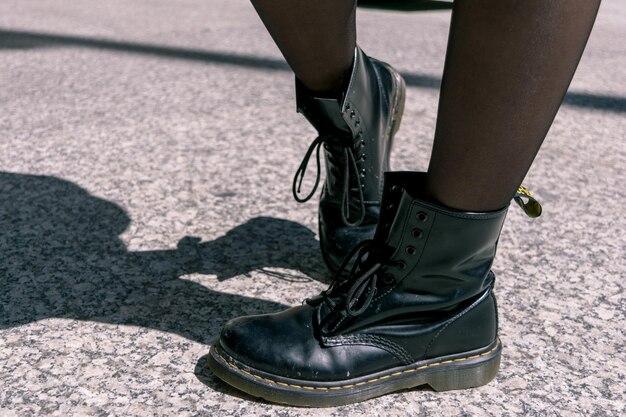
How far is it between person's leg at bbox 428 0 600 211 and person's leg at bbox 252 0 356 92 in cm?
32

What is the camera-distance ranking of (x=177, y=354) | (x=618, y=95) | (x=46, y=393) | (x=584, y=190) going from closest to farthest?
(x=46, y=393)
(x=177, y=354)
(x=584, y=190)
(x=618, y=95)

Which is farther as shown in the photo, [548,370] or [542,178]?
[542,178]

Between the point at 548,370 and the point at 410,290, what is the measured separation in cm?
30

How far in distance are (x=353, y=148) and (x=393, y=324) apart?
402 millimetres

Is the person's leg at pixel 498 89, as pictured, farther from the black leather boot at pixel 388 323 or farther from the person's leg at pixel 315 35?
the person's leg at pixel 315 35

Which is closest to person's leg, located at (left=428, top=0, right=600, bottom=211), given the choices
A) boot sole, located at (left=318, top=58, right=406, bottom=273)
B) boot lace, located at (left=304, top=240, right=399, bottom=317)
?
boot lace, located at (left=304, top=240, right=399, bottom=317)

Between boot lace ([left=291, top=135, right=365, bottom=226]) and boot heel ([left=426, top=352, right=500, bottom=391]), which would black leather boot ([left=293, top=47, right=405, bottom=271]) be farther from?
boot heel ([left=426, top=352, right=500, bottom=391])

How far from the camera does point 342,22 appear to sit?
55.9 inches

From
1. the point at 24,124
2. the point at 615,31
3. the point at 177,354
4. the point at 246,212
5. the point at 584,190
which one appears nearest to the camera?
the point at 177,354

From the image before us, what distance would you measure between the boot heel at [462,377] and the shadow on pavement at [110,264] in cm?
35

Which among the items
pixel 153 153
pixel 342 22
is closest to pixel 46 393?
pixel 342 22

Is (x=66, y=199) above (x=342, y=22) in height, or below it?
below

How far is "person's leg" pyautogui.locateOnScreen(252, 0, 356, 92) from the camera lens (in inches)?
53.1

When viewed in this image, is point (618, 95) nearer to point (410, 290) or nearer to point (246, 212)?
point (246, 212)
